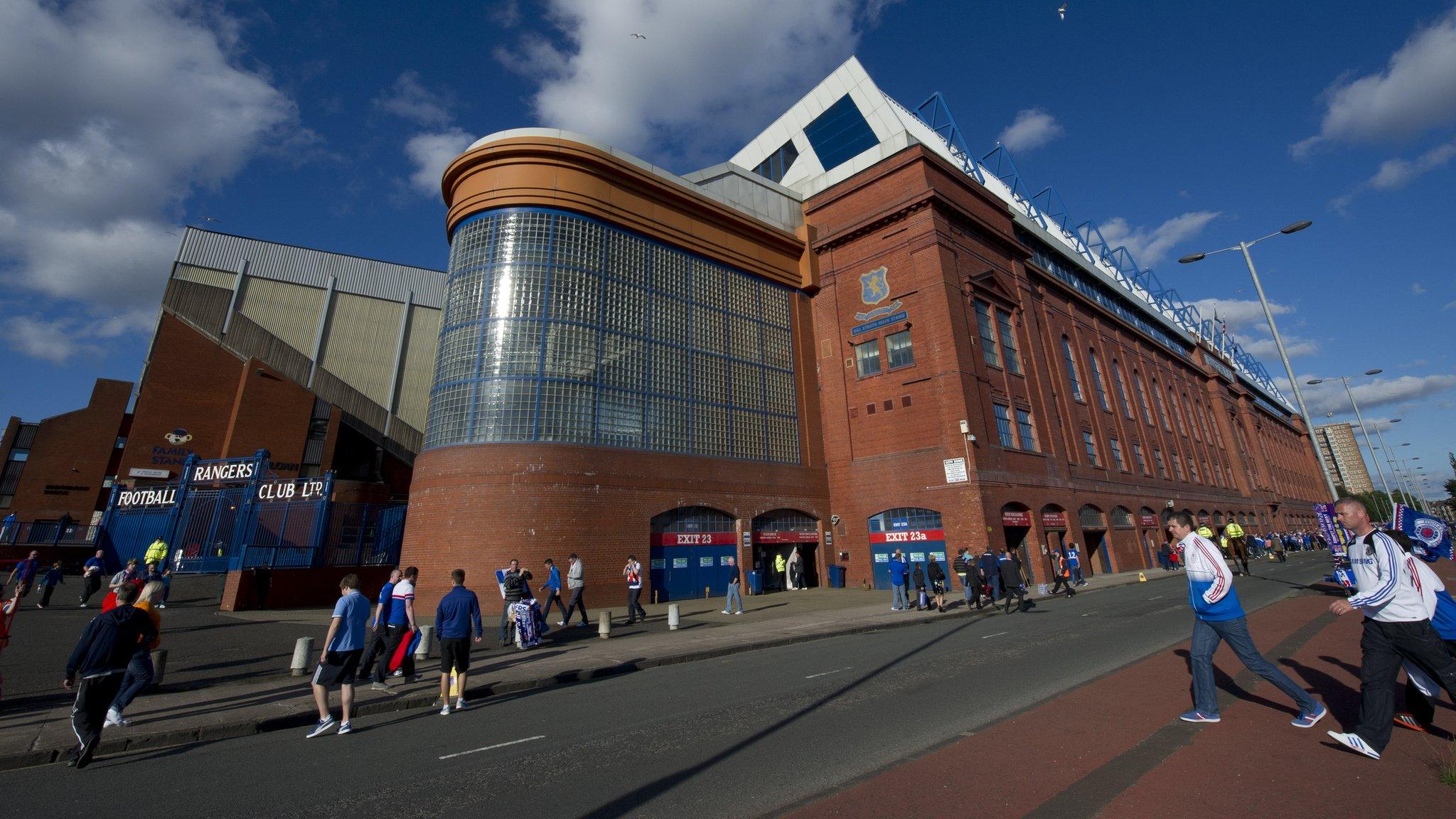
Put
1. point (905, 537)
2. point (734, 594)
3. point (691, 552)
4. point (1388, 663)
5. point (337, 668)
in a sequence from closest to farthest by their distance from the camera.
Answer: point (1388, 663), point (337, 668), point (734, 594), point (691, 552), point (905, 537)

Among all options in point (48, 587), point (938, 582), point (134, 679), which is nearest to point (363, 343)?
point (48, 587)

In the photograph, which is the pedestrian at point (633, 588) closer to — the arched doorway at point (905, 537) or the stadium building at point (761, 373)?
the stadium building at point (761, 373)

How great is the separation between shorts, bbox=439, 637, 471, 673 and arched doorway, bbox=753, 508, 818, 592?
62.5ft

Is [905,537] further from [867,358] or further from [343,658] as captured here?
[343,658]

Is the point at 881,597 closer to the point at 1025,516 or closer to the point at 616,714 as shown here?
the point at 1025,516

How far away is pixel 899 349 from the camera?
30.2 metres

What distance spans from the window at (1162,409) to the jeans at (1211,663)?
175 feet

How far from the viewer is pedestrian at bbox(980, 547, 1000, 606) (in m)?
18.7

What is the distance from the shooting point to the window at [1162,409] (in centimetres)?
5025

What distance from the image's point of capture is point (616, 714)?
24.8ft

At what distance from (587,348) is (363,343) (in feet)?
101

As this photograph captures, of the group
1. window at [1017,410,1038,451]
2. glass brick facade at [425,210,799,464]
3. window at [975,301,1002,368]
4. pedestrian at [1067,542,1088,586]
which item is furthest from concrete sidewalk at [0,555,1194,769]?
window at [975,301,1002,368]

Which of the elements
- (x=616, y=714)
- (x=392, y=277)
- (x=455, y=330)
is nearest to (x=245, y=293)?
(x=392, y=277)

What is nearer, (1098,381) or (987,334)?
(987,334)
